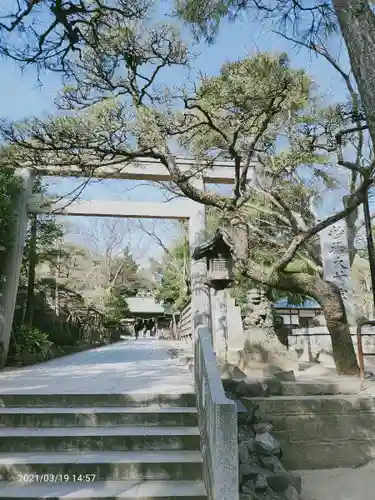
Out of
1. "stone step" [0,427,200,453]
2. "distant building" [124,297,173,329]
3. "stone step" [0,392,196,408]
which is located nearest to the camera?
"stone step" [0,427,200,453]

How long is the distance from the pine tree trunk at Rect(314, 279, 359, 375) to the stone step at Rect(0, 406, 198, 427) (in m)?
2.69

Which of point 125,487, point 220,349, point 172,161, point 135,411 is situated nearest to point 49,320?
point 220,349

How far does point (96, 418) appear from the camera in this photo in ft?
12.8

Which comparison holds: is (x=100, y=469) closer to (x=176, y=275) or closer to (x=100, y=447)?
(x=100, y=447)

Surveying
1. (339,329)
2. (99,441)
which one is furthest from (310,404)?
(99,441)

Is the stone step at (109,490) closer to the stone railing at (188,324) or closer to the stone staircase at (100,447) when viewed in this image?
the stone staircase at (100,447)

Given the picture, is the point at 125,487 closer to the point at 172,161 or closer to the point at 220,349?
the point at 172,161

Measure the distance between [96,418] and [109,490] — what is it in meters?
0.93

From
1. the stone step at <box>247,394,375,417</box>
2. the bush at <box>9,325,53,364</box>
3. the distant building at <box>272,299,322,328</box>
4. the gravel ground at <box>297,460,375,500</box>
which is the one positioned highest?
the distant building at <box>272,299,322,328</box>

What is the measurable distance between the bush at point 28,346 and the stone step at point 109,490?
5797mm

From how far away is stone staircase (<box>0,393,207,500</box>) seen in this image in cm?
306

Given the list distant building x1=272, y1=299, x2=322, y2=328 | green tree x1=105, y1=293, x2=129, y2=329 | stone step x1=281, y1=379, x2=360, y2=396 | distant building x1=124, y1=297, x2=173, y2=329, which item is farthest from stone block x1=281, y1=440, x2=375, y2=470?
distant building x1=124, y1=297, x2=173, y2=329

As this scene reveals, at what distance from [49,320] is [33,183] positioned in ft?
14.8

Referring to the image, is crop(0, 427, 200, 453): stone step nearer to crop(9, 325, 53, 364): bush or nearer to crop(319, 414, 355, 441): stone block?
crop(319, 414, 355, 441): stone block
